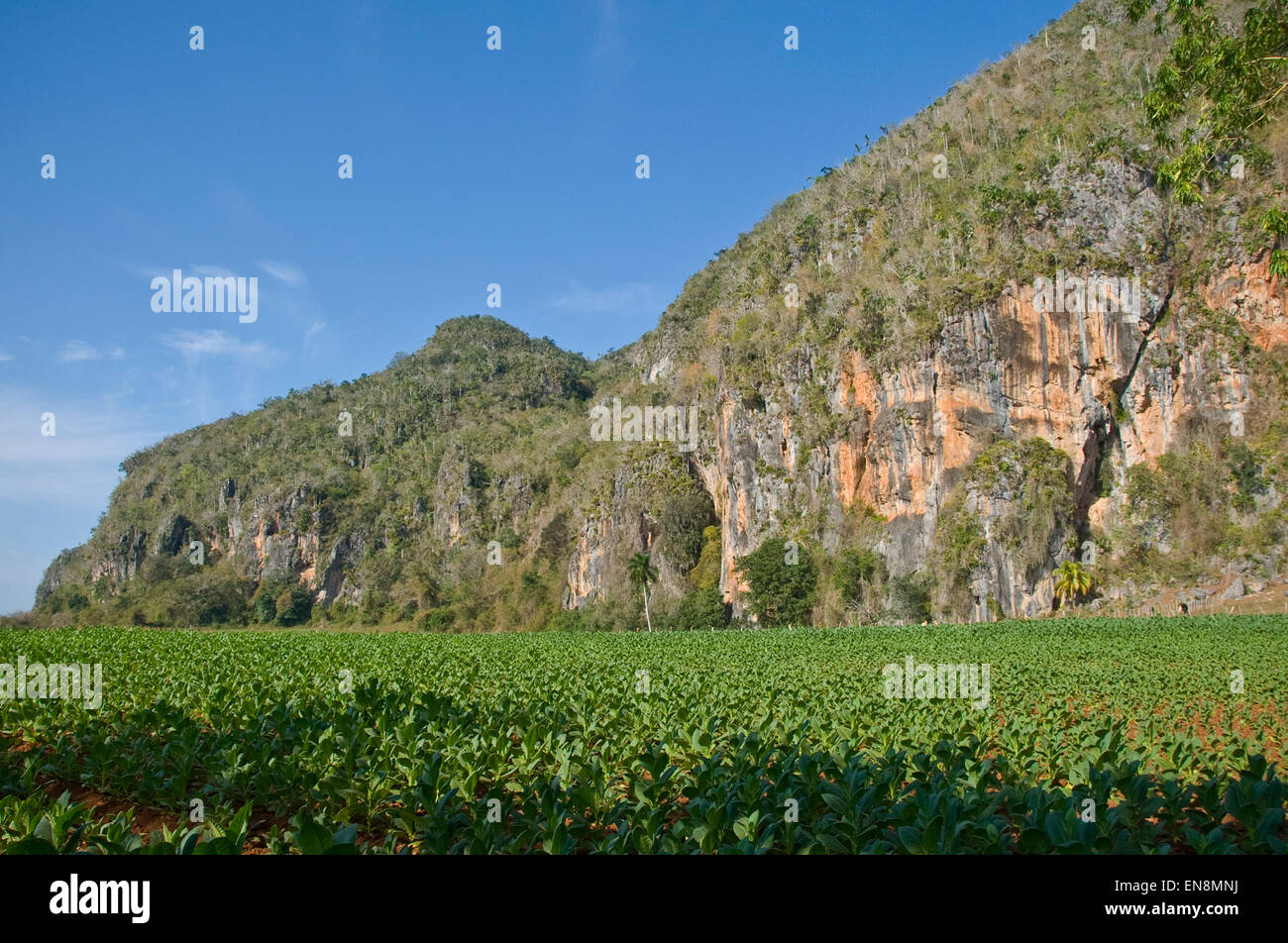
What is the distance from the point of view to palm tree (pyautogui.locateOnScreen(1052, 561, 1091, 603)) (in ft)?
145

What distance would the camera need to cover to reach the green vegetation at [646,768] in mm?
4684

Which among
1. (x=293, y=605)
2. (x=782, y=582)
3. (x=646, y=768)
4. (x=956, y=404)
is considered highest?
(x=956, y=404)

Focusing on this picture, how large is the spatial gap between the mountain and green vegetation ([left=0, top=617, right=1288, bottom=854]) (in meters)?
34.1

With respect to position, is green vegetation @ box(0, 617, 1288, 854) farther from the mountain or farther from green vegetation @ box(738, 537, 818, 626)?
green vegetation @ box(738, 537, 818, 626)

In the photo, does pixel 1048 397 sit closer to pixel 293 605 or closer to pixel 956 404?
pixel 956 404

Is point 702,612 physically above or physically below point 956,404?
below

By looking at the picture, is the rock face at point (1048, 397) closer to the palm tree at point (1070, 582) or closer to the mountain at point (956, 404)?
the mountain at point (956, 404)

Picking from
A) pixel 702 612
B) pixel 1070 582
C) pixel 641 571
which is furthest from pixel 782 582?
pixel 1070 582

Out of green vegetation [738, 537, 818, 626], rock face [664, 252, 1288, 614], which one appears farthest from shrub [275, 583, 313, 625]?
rock face [664, 252, 1288, 614]

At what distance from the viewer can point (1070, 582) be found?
1740 inches

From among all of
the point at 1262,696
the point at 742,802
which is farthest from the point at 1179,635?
the point at 742,802

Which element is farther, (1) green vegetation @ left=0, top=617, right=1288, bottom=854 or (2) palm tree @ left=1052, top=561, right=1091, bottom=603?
(2) palm tree @ left=1052, top=561, right=1091, bottom=603

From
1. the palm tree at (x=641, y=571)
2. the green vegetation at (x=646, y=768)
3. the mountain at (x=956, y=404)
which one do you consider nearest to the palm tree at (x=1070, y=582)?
the mountain at (x=956, y=404)

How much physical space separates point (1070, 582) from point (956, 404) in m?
14.2
